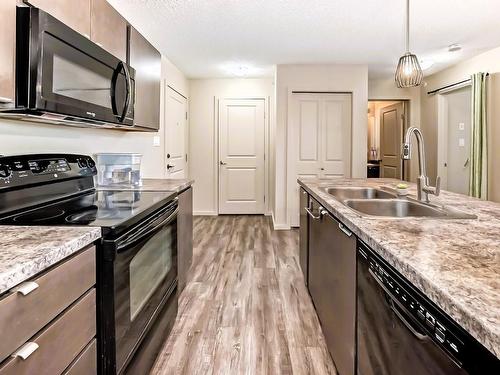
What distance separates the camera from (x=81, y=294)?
1.10 m

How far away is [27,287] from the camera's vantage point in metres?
0.83

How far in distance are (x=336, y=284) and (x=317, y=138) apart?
3822mm

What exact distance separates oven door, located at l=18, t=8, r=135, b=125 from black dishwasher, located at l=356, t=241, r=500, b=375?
4.33 feet

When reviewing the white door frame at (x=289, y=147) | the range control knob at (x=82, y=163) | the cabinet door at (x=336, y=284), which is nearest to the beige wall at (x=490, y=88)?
the white door frame at (x=289, y=147)

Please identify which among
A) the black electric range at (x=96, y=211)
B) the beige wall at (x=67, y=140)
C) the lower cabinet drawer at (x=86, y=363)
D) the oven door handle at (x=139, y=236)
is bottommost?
the lower cabinet drawer at (x=86, y=363)

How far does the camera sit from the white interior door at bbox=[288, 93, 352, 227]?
17.3 feet

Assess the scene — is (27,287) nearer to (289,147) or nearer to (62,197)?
(62,197)

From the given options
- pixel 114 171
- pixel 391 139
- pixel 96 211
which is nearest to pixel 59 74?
pixel 96 211

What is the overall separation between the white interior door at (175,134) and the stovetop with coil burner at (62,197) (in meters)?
2.79

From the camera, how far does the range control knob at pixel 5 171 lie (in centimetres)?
152

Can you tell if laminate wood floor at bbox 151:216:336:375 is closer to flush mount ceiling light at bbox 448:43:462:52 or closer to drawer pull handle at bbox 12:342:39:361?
drawer pull handle at bbox 12:342:39:361

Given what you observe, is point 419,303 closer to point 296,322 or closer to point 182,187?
point 296,322

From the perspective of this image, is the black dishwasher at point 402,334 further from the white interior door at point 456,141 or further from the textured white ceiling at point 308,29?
the white interior door at point 456,141

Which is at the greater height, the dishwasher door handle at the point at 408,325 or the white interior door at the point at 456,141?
the white interior door at the point at 456,141
